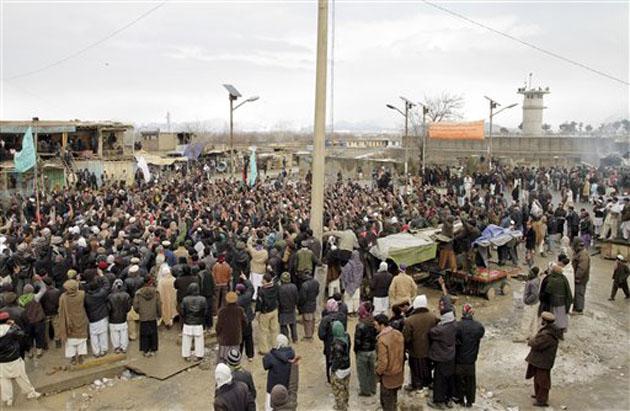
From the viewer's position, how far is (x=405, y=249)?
12875mm

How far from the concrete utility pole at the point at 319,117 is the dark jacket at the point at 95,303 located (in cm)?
496

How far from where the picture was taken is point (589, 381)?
31.0 ft

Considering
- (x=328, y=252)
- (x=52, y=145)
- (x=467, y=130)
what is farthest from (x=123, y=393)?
(x=467, y=130)

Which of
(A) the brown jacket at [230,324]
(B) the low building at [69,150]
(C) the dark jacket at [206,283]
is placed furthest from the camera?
(B) the low building at [69,150]

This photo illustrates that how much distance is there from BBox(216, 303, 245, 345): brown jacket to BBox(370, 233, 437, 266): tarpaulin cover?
465 cm

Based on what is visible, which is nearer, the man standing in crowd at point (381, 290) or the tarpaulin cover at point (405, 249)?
the man standing in crowd at point (381, 290)

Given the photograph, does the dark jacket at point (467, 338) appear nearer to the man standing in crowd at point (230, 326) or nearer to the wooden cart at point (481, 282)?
the man standing in crowd at point (230, 326)

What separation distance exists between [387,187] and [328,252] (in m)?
16.8

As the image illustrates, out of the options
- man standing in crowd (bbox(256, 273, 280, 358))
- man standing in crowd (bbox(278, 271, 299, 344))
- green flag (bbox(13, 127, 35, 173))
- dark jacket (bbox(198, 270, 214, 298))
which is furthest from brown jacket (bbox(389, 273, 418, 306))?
green flag (bbox(13, 127, 35, 173))

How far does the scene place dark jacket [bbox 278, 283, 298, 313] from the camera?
10328mm

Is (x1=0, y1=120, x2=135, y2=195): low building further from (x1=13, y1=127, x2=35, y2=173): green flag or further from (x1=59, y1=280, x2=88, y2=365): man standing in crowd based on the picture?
(x1=59, y1=280, x2=88, y2=365): man standing in crowd

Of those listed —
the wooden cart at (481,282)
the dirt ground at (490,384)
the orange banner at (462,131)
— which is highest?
the orange banner at (462,131)

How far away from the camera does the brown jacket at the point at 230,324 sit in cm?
909

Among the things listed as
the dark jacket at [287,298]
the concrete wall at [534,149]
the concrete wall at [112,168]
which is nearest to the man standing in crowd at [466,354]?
the dark jacket at [287,298]
